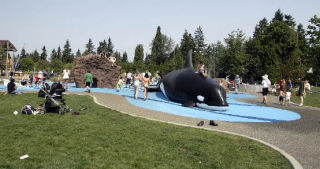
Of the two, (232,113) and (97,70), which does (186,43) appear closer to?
(97,70)

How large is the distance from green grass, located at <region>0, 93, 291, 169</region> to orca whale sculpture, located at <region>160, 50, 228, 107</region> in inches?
219

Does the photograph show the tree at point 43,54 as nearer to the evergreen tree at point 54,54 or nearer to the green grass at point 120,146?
the evergreen tree at point 54,54

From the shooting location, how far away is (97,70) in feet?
90.3

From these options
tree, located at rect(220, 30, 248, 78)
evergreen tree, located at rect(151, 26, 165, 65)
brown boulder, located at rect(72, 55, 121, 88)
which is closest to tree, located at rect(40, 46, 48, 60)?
evergreen tree, located at rect(151, 26, 165, 65)

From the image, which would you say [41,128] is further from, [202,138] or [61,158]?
[202,138]

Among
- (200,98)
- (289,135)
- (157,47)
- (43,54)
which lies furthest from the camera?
(43,54)

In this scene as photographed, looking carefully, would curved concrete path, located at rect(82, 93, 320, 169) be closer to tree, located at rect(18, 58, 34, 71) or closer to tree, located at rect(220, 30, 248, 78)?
tree, located at rect(220, 30, 248, 78)

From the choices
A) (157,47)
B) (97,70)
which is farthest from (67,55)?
(97,70)

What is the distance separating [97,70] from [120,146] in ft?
73.8

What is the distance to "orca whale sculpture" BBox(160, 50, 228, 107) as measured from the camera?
44.8 ft

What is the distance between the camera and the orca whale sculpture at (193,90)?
13648 mm

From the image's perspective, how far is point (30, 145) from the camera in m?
5.92

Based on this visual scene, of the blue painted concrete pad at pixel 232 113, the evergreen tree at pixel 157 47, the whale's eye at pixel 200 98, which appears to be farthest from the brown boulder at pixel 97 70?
the evergreen tree at pixel 157 47

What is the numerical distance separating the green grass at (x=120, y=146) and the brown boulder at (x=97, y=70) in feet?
59.7
